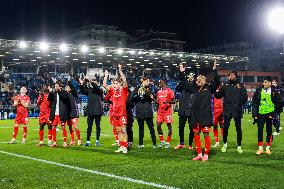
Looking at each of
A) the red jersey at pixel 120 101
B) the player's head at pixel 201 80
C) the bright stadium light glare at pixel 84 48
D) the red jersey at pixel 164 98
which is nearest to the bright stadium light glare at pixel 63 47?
the bright stadium light glare at pixel 84 48

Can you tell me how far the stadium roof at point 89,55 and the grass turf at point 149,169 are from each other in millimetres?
36629

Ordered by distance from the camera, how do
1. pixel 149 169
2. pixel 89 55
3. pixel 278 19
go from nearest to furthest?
pixel 149 169, pixel 278 19, pixel 89 55

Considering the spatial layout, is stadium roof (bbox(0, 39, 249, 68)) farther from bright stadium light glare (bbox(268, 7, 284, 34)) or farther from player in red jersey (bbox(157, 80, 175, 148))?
player in red jersey (bbox(157, 80, 175, 148))

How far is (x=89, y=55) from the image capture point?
5550 cm

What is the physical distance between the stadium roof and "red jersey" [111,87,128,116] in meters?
35.7

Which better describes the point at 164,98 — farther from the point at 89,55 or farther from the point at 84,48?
the point at 89,55

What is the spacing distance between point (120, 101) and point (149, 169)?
3.28 meters

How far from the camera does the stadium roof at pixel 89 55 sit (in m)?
47.2

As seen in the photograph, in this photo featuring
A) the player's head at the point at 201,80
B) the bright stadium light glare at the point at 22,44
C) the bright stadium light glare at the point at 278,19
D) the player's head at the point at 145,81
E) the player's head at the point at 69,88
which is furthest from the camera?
the bright stadium light glare at the point at 22,44

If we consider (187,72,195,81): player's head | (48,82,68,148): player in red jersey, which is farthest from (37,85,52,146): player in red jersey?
(187,72,195,81): player's head

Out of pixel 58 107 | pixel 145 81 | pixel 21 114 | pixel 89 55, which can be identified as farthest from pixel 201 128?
pixel 89 55

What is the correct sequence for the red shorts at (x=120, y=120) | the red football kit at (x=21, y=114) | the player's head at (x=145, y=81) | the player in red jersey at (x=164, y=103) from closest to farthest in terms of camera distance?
1. the red shorts at (x=120, y=120)
2. the player's head at (x=145, y=81)
3. the player in red jersey at (x=164, y=103)
4. the red football kit at (x=21, y=114)

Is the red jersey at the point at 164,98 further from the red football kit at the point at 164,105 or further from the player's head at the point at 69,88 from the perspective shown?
the player's head at the point at 69,88

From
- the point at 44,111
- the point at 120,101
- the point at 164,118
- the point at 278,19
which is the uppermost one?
the point at 278,19
